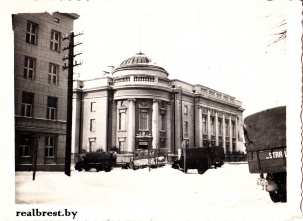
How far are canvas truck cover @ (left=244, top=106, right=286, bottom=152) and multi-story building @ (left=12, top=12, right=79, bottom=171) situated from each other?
9.68 feet

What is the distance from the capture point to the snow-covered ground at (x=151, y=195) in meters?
4.41

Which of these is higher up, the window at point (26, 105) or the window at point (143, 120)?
the window at point (26, 105)

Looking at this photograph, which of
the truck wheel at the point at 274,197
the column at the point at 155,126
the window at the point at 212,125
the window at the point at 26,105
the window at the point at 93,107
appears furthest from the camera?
the window at the point at 212,125

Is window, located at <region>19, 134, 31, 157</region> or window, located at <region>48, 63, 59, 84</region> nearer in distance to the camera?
window, located at <region>19, 134, 31, 157</region>

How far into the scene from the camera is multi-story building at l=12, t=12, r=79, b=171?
17.1 feet

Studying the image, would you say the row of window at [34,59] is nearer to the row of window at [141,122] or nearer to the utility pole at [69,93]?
the utility pole at [69,93]

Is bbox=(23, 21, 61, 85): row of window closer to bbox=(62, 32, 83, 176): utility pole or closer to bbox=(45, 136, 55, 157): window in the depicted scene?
bbox=(62, 32, 83, 176): utility pole

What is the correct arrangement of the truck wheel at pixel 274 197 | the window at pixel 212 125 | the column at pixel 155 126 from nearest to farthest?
the truck wheel at pixel 274 197 < the column at pixel 155 126 < the window at pixel 212 125

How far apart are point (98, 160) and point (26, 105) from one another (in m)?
1.43

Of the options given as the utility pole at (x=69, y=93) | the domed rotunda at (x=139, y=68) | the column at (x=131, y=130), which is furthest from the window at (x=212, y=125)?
the utility pole at (x=69, y=93)

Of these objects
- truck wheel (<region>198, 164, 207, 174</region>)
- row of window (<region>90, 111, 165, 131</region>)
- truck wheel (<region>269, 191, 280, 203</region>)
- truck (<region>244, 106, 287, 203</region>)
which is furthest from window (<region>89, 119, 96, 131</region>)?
truck wheel (<region>269, 191, 280, 203</region>)

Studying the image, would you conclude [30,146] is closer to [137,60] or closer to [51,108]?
[51,108]

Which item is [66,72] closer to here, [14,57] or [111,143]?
[14,57]

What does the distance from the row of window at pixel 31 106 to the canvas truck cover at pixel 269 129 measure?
10.4 ft
